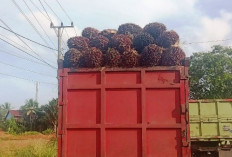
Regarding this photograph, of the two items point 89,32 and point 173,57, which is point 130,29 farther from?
point 173,57

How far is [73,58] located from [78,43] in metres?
0.41

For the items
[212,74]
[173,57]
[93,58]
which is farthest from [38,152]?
[212,74]

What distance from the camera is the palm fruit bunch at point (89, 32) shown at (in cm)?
620

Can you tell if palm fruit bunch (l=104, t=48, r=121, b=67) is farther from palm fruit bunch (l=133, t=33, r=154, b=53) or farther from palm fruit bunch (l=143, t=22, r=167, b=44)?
palm fruit bunch (l=143, t=22, r=167, b=44)

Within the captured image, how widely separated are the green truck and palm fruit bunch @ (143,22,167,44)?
6.66 meters

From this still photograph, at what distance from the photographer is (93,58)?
5.36 meters

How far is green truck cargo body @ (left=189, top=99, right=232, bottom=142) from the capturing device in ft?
38.9

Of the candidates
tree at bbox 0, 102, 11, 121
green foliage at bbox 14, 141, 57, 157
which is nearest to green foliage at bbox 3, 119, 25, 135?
tree at bbox 0, 102, 11, 121

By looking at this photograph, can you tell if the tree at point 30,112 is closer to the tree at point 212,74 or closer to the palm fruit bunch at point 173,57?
the tree at point 212,74

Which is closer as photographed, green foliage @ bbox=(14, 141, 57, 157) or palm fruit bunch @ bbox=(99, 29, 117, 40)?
palm fruit bunch @ bbox=(99, 29, 117, 40)

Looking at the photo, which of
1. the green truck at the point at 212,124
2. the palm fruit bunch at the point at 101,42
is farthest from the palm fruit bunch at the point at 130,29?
the green truck at the point at 212,124

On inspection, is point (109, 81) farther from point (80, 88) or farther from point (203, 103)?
point (203, 103)

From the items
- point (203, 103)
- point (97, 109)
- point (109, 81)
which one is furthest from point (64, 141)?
point (203, 103)


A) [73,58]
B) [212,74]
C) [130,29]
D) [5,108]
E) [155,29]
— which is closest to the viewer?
[73,58]
